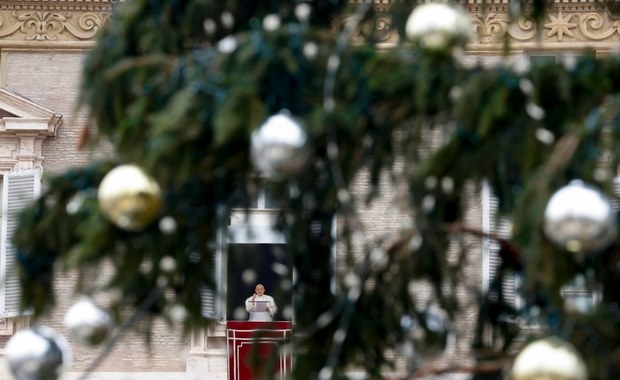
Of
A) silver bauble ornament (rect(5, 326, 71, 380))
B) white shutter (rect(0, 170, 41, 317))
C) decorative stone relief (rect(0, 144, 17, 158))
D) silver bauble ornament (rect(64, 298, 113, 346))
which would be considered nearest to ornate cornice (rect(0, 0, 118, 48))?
decorative stone relief (rect(0, 144, 17, 158))

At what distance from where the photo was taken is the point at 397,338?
372 inches

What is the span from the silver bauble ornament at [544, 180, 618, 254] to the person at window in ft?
47.0

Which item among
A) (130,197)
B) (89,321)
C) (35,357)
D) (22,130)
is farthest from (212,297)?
(22,130)

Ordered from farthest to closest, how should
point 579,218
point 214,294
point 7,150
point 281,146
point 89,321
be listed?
1. point 7,150
2. point 214,294
3. point 89,321
4. point 281,146
5. point 579,218

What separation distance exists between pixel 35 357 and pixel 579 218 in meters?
2.63

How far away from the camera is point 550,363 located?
669 cm

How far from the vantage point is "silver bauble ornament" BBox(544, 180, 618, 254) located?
6.69 metres

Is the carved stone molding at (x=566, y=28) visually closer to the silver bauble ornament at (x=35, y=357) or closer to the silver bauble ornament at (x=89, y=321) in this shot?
the silver bauble ornament at (x=89, y=321)

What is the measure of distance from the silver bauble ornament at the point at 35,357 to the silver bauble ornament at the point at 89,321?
6.5 inches

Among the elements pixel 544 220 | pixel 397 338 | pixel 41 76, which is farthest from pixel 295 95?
pixel 41 76

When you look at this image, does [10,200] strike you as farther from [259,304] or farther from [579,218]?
[579,218]

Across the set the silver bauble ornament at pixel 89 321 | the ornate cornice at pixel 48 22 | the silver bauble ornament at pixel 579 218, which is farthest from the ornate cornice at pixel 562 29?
the silver bauble ornament at pixel 579 218

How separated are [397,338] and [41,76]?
506 inches

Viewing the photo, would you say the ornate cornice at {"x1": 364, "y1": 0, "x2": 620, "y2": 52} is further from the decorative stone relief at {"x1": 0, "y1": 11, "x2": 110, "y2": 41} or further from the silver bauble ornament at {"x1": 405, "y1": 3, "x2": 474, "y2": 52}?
the silver bauble ornament at {"x1": 405, "y1": 3, "x2": 474, "y2": 52}
